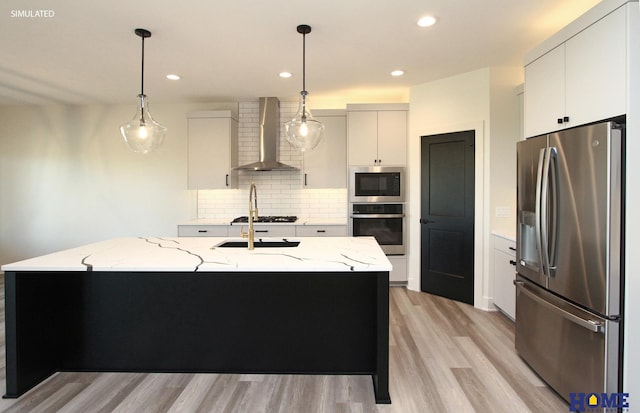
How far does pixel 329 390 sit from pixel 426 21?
9.13 ft

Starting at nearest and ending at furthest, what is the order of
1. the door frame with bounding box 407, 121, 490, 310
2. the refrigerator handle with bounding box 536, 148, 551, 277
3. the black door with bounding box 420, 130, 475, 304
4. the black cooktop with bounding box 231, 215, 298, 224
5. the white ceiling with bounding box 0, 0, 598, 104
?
1. the refrigerator handle with bounding box 536, 148, 551, 277
2. the white ceiling with bounding box 0, 0, 598, 104
3. the door frame with bounding box 407, 121, 490, 310
4. the black door with bounding box 420, 130, 475, 304
5. the black cooktop with bounding box 231, 215, 298, 224

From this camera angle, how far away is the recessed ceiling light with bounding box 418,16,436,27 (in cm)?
268

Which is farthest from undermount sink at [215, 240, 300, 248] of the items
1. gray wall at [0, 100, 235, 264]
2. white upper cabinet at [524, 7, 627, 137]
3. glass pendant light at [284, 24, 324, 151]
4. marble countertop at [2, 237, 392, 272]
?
gray wall at [0, 100, 235, 264]

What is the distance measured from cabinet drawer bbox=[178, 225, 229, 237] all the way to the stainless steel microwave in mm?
1733

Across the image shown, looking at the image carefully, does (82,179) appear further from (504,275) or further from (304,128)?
(504,275)

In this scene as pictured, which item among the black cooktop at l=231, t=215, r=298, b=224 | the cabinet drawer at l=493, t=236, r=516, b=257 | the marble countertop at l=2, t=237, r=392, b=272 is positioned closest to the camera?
the marble countertop at l=2, t=237, r=392, b=272

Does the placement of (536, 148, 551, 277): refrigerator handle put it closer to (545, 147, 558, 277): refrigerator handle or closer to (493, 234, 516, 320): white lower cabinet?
(545, 147, 558, 277): refrigerator handle

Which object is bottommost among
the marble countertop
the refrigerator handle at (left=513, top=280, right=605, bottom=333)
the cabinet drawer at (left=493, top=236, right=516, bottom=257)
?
the refrigerator handle at (left=513, top=280, right=605, bottom=333)

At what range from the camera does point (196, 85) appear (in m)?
4.33

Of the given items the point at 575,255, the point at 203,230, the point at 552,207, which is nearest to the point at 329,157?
the point at 203,230

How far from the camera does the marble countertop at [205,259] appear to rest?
1.98 m

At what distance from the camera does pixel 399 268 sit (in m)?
4.57

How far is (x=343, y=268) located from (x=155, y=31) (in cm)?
249

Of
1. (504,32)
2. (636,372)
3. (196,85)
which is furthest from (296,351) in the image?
(196,85)
